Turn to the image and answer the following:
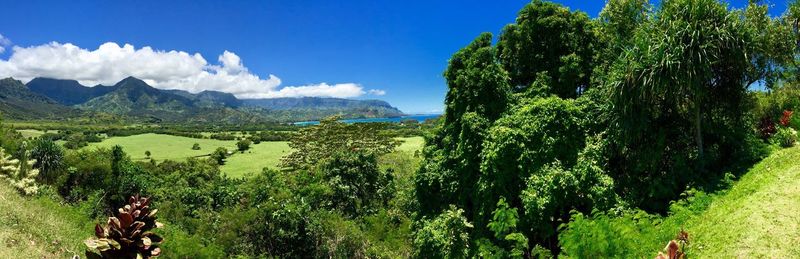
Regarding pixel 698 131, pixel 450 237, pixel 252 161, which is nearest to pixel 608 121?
pixel 698 131

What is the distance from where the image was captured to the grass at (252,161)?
71394mm

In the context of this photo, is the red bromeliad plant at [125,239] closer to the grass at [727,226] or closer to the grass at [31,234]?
the grass at [31,234]

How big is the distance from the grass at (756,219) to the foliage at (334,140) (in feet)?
143

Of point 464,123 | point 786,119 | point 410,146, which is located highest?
point 786,119

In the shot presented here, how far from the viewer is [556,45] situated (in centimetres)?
1669

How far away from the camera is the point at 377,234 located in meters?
28.5

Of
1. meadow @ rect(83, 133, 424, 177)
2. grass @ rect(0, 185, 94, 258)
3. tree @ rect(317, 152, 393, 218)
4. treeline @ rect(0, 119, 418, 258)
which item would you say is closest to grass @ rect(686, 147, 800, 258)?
grass @ rect(0, 185, 94, 258)

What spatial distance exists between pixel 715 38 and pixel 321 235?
21928mm

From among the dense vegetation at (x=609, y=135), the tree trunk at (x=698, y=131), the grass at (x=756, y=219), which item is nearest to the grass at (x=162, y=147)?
the dense vegetation at (x=609, y=135)

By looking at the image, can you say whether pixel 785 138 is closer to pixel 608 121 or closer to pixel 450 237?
pixel 608 121

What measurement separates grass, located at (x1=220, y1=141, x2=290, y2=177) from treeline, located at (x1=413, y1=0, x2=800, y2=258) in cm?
5714

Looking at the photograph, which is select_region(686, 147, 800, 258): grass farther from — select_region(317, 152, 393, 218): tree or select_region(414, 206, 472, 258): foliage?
select_region(317, 152, 393, 218): tree

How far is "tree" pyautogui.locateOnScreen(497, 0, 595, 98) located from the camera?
52.3 feet

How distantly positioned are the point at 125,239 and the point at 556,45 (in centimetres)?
1678
